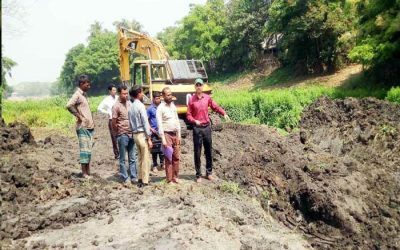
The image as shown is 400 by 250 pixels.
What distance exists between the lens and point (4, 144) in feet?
37.0

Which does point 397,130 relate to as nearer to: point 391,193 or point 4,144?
point 391,193

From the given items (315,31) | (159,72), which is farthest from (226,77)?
(159,72)

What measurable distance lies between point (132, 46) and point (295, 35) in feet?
51.8

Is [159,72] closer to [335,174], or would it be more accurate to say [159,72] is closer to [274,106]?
[274,106]

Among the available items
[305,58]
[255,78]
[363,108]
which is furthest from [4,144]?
[255,78]

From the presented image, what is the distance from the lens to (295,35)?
28.6 m

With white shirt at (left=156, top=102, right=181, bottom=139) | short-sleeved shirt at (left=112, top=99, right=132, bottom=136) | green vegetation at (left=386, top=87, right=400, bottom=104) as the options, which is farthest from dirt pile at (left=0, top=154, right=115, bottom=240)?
green vegetation at (left=386, top=87, right=400, bottom=104)

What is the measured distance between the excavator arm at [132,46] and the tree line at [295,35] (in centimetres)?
823

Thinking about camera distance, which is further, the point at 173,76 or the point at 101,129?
the point at 101,129

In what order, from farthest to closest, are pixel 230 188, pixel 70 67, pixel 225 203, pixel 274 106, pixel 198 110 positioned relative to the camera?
pixel 70 67
pixel 274 106
pixel 198 110
pixel 230 188
pixel 225 203

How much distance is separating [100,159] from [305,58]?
23129 millimetres

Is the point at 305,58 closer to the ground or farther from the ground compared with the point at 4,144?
farther from the ground

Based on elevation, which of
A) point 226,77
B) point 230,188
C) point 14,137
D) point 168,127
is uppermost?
A: point 226,77

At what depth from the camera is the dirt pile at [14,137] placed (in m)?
11.4
